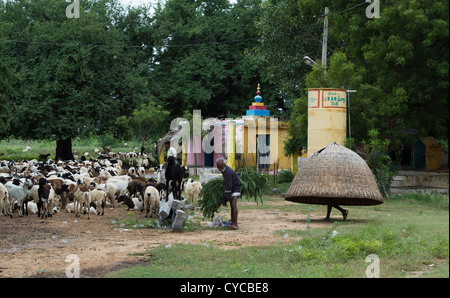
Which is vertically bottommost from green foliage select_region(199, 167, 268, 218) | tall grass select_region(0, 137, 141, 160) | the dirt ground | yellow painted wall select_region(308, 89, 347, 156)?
the dirt ground

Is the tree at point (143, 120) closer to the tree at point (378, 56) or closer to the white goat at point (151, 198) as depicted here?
the tree at point (378, 56)

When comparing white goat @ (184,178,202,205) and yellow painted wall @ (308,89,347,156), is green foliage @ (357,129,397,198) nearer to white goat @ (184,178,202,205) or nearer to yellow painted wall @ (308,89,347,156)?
yellow painted wall @ (308,89,347,156)

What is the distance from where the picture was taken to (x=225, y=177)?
12.5m

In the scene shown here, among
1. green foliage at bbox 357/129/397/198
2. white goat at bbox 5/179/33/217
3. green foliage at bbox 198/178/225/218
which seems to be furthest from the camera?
green foliage at bbox 357/129/397/198

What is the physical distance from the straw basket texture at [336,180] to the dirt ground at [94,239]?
28.6 inches

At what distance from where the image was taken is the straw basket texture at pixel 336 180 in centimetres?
1267

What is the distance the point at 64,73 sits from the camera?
112 ft

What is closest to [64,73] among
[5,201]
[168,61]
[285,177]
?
[168,61]

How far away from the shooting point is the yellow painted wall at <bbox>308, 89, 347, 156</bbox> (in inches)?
738

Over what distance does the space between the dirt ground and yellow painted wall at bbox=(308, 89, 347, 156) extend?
3678 mm

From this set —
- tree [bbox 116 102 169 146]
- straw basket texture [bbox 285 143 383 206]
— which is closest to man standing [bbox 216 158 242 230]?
straw basket texture [bbox 285 143 383 206]

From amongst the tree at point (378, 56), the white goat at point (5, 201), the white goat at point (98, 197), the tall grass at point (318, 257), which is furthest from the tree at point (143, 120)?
the tall grass at point (318, 257)

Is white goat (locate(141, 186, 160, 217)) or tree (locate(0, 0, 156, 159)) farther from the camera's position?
tree (locate(0, 0, 156, 159))
